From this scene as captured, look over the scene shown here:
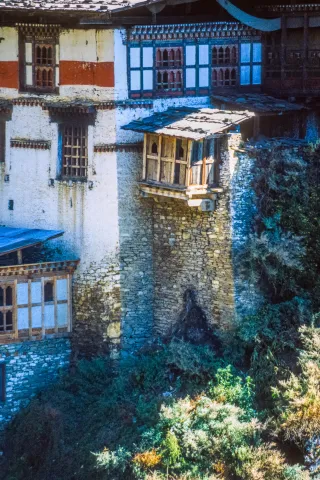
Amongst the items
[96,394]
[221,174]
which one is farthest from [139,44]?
[96,394]

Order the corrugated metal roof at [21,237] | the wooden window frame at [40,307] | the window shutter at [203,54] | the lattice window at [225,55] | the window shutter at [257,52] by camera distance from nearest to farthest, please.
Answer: the corrugated metal roof at [21,237]
the wooden window frame at [40,307]
the window shutter at [203,54]
the lattice window at [225,55]
the window shutter at [257,52]

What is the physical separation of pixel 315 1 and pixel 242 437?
44.6ft

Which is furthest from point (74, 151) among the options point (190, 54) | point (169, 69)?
point (190, 54)

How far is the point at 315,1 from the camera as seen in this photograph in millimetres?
38562

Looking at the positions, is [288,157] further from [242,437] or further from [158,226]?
[242,437]

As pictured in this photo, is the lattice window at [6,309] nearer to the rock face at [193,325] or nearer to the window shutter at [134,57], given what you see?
the rock face at [193,325]

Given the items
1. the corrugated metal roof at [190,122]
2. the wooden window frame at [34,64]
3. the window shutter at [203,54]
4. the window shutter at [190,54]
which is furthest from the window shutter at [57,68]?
the window shutter at [203,54]

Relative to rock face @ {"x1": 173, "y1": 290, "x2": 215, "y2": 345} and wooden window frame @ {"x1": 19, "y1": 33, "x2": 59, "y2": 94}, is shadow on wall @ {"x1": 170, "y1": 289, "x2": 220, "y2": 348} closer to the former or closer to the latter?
rock face @ {"x1": 173, "y1": 290, "x2": 215, "y2": 345}

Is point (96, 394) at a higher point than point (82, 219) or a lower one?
lower

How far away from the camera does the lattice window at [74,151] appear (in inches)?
1474

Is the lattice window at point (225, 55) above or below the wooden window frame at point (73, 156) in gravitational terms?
above

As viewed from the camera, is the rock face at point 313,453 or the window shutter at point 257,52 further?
the window shutter at point 257,52

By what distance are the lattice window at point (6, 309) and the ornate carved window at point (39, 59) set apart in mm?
5950

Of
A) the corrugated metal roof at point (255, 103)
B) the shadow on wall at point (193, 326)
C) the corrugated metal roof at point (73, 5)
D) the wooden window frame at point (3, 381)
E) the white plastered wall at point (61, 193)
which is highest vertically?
the corrugated metal roof at point (73, 5)
